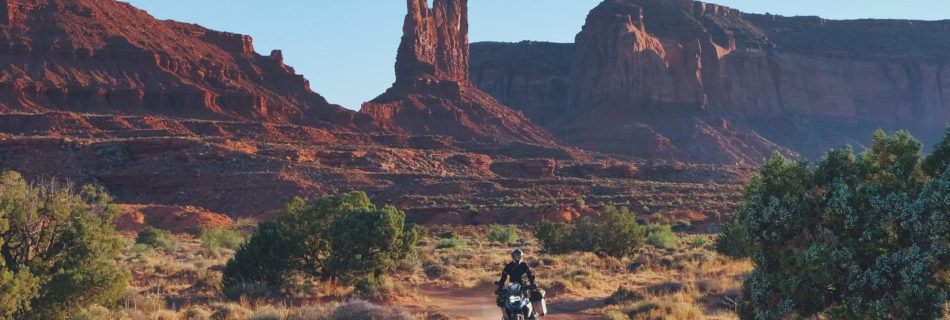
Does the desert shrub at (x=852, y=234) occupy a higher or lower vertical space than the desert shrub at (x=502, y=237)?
higher

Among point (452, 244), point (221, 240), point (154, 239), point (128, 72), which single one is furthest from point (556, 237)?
point (128, 72)

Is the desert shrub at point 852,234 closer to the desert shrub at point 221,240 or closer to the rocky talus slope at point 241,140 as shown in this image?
the desert shrub at point 221,240

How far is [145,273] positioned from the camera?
78.7 feet

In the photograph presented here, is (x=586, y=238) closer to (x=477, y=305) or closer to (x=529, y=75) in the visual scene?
(x=477, y=305)

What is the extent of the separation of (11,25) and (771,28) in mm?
119441

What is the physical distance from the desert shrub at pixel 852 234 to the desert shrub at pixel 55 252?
31.5ft

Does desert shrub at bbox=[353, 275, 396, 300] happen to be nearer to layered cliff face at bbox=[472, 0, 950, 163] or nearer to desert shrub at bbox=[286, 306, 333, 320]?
desert shrub at bbox=[286, 306, 333, 320]

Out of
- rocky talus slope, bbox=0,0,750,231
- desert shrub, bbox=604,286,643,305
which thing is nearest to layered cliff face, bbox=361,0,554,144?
rocky talus slope, bbox=0,0,750,231

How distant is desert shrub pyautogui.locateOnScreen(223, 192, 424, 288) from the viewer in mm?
19766

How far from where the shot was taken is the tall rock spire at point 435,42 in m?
118

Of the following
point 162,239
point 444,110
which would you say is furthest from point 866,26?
point 162,239

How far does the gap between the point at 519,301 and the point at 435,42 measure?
11512 centimetres

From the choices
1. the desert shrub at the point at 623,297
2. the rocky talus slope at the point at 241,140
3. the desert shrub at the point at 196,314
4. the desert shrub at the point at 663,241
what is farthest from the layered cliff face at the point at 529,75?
the desert shrub at the point at 196,314

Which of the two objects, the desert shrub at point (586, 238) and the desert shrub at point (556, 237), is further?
the desert shrub at point (556, 237)
